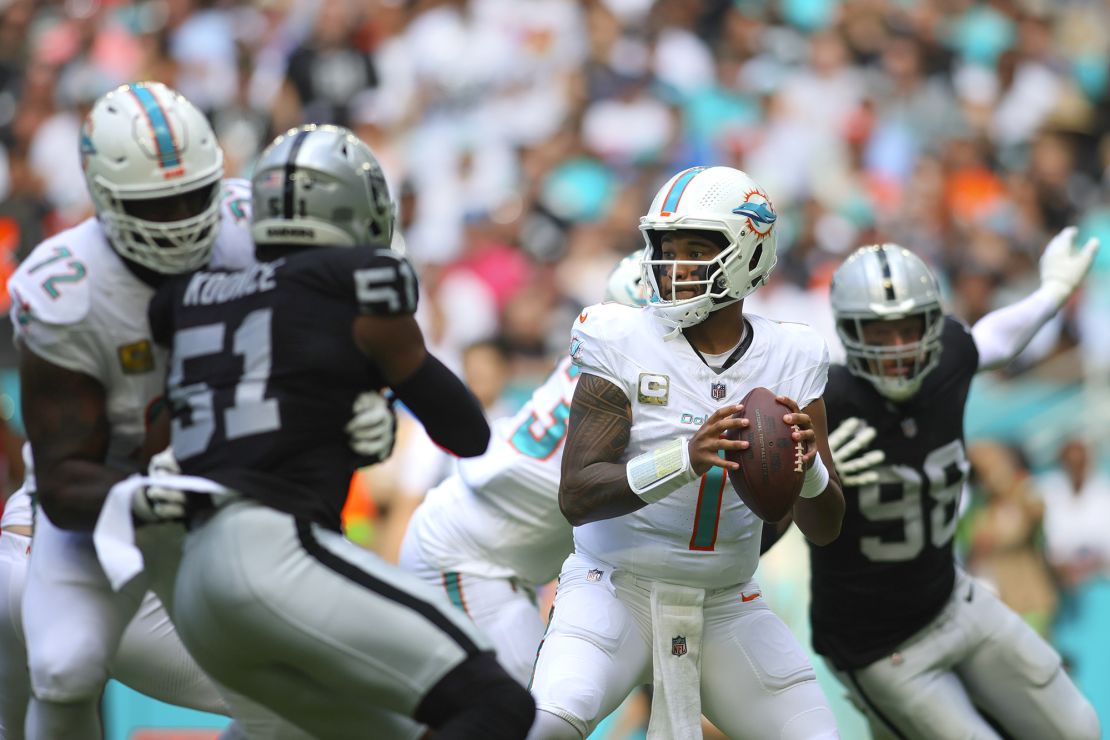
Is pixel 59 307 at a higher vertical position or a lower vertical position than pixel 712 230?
lower

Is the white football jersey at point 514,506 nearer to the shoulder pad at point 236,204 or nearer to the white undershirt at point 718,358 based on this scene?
the white undershirt at point 718,358

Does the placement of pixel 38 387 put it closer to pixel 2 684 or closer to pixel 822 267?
pixel 2 684

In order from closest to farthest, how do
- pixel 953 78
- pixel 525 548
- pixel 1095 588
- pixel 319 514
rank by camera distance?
pixel 319 514, pixel 525 548, pixel 1095 588, pixel 953 78

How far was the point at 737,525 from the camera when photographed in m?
4.11

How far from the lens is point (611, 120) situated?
1107 centimetres

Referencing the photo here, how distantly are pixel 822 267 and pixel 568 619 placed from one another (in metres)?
6.08

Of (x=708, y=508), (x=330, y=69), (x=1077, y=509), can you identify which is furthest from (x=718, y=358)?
(x=330, y=69)

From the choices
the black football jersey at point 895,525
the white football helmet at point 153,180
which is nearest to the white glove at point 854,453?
the black football jersey at point 895,525

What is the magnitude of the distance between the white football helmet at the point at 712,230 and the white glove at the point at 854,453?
2.89ft

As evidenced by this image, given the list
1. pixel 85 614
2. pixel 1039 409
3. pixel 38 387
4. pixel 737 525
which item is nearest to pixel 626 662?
pixel 737 525

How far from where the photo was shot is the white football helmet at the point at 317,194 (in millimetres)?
3699

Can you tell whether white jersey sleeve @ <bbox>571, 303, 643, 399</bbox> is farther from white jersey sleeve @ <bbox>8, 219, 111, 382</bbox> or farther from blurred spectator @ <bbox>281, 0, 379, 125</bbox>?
blurred spectator @ <bbox>281, 0, 379, 125</bbox>

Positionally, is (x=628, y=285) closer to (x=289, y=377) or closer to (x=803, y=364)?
(x=803, y=364)

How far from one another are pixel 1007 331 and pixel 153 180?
2.96m
